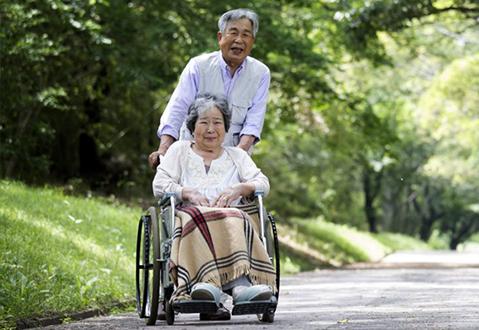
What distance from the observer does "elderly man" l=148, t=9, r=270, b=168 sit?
8234 mm

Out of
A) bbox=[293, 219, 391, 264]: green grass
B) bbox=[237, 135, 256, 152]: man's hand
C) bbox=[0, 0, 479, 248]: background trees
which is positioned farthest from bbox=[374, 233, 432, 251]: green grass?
bbox=[237, 135, 256, 152]: man's hand

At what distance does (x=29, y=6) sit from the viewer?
16688 millimetres

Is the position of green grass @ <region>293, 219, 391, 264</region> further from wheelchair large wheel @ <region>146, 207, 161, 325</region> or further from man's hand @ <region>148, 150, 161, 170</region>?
wheelchair large wheel @ <region>146, 207, 161, 325</region>

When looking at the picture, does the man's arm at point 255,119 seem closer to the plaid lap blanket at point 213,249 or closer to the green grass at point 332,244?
the plaid lap blanket at point 213,249

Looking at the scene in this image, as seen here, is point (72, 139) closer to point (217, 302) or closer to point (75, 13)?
point (75, 13)

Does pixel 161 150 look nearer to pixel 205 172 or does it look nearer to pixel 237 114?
pixel 205 172

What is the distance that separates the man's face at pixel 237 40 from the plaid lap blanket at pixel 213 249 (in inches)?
53.5

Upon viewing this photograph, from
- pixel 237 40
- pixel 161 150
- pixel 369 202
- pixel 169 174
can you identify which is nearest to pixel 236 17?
pixel 237 40

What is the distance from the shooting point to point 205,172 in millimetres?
7828

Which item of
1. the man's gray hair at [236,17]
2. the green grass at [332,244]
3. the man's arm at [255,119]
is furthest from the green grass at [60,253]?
the green grass at [332,244]

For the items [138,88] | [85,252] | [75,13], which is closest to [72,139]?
[138,88]

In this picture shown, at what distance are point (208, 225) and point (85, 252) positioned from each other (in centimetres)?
481

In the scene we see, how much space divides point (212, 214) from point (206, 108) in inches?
33.3

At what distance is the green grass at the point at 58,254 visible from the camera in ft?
28.5
